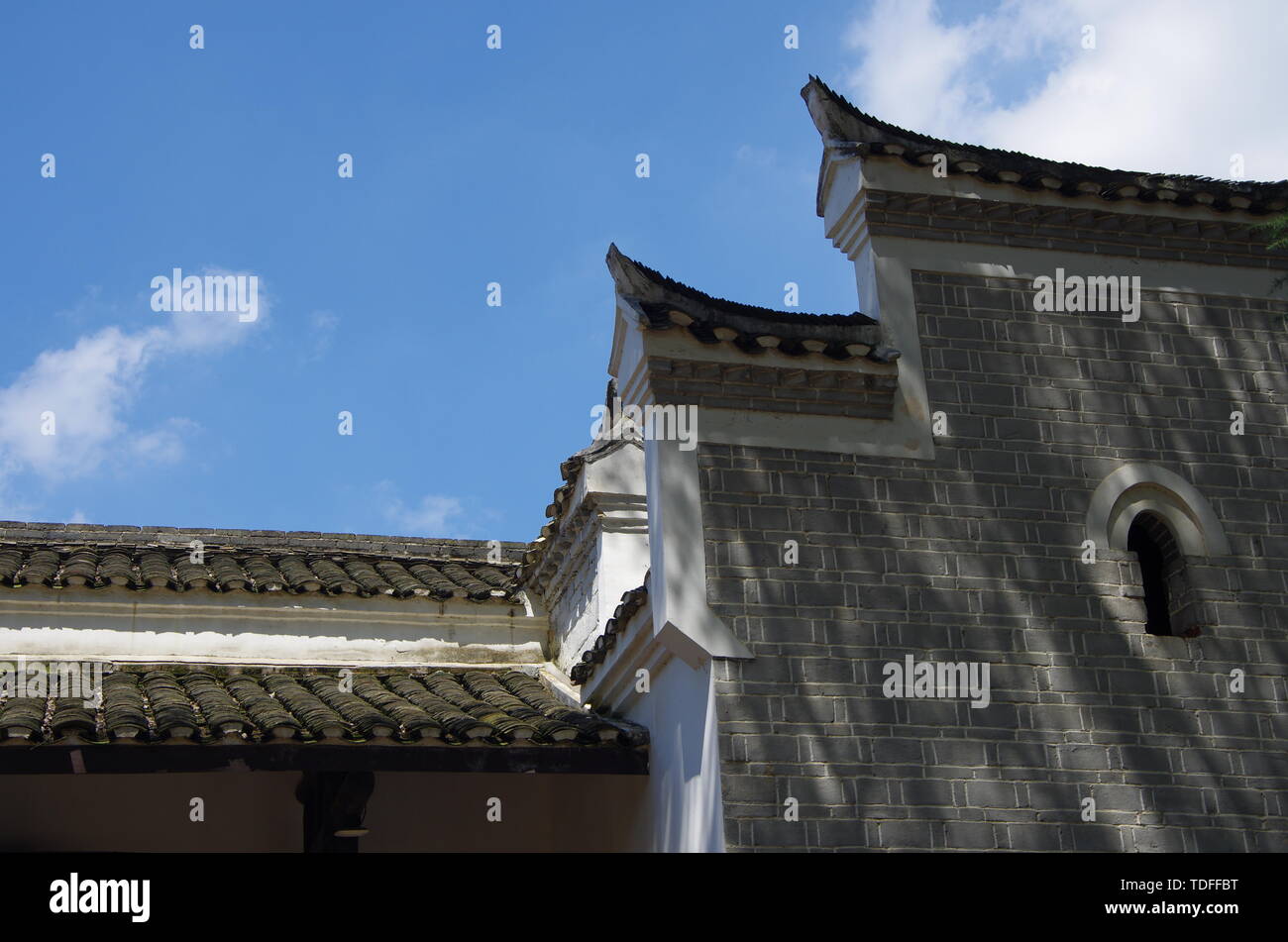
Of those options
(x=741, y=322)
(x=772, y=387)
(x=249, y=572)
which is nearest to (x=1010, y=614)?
(x=772, y=387)

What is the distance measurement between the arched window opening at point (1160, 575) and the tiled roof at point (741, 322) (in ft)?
5.96

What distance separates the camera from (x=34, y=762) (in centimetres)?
783

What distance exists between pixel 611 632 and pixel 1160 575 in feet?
10.6

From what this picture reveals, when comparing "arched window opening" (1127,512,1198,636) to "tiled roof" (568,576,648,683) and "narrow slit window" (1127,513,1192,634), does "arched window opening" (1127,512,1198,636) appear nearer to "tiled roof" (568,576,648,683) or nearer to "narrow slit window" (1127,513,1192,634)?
"narrow slit window" (1127,513,1192,634)

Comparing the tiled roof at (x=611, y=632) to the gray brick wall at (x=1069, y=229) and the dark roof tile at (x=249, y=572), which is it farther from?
the gray brick wall at (x=1069, y=229)

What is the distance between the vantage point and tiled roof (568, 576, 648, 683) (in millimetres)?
8609

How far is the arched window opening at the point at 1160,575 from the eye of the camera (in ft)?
28.5

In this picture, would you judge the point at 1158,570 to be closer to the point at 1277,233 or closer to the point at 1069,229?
the point at 1069,229

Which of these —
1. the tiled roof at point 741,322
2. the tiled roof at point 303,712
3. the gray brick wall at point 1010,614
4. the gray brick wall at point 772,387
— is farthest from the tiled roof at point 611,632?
the tiled roof at point 741,322

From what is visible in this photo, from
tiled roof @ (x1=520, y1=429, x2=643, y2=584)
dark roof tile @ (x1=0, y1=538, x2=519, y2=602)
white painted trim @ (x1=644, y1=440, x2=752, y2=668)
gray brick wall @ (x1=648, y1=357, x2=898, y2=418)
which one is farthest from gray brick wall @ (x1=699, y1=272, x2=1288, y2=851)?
dark roof tile @ (x1=0, y1=538, x2=519, y2=602)

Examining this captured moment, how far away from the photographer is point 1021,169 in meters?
9.30
